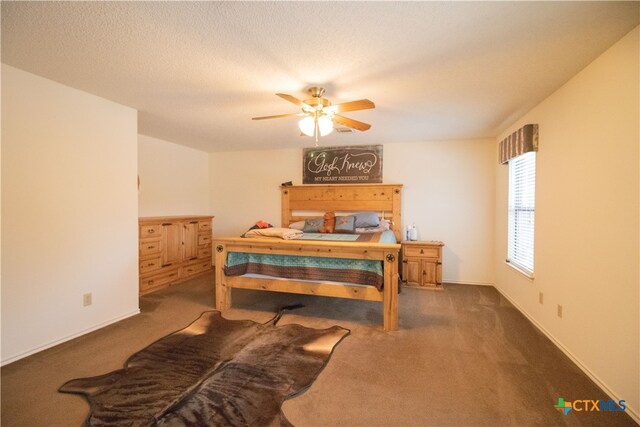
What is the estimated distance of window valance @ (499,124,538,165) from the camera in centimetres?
273

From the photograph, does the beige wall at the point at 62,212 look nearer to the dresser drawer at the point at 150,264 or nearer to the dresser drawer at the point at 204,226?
the dresser drawer at the point at 150,264

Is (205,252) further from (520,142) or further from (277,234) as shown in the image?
(520,142)

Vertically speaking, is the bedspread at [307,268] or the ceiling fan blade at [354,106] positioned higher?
the ceiling fan blade at [354,106]

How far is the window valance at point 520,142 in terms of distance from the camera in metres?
2.73

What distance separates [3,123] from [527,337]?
4.64 metres

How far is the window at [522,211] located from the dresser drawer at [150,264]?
4.65 metres

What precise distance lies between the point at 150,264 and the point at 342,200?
3.03m

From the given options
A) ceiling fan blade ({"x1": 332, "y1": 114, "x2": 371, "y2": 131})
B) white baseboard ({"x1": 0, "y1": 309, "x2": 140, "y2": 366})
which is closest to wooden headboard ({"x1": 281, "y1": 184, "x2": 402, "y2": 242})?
ceiling fan blade ({"x1": 332, "y1": 114, "x2": 371, "y2": 131})

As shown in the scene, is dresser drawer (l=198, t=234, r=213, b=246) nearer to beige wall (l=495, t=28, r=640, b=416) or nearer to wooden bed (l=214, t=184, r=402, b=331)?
wooden bed (l=214, t=184, r=402, b=331)

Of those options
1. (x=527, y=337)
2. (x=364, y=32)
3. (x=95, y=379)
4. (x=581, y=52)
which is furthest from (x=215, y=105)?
(x=527, y=337)

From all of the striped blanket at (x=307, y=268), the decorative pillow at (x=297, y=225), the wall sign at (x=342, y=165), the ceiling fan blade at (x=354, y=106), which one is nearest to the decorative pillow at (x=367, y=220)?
the wall sign at (x=342, y=165)

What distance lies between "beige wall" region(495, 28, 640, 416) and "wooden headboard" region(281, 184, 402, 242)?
77.5 inches

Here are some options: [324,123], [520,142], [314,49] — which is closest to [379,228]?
[520,142]

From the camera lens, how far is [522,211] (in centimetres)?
314
